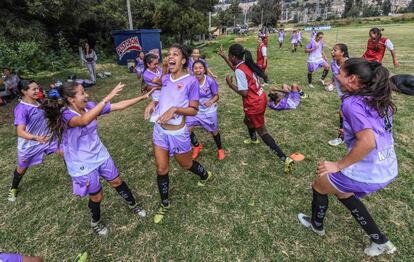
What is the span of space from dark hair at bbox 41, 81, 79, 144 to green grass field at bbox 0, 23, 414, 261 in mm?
1461

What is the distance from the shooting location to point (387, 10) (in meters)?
105

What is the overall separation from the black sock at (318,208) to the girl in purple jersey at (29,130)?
3085mm

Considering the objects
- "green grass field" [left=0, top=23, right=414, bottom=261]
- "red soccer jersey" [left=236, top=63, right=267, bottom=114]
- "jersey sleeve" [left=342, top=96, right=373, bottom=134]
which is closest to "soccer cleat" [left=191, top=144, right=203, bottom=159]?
"green grass field" [left=0, top=23, right=414, bottom=261]

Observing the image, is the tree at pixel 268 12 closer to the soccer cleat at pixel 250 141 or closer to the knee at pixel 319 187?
the soccer cleat at pixel 250 141

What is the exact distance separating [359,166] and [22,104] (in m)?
3.97

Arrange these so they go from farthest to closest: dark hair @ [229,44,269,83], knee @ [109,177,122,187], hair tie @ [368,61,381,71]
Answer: dark hair @ [229,44,269,83]
knee @ [109,177,122,187]
hair tie @ [368,61,381,71]

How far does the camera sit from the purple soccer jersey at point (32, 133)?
3.56 meters

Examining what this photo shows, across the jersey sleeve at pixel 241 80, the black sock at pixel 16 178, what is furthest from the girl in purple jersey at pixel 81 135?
the black sock at pixel 16 178

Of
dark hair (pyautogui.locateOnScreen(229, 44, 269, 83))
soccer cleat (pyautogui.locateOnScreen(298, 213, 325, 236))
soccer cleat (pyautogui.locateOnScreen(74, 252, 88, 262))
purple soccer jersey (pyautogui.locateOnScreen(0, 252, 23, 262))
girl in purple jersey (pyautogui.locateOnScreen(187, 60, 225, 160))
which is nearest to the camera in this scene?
purple soccer jersey (pyautogui.locateOnScreen(0, 252, 23, 262))

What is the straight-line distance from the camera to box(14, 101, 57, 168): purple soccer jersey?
3557 mm

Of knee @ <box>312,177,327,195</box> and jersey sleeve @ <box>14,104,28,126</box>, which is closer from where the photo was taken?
knee @ <box>312,177,327,195</box>

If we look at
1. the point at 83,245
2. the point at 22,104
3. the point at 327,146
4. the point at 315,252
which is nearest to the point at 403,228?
the point at 315,252

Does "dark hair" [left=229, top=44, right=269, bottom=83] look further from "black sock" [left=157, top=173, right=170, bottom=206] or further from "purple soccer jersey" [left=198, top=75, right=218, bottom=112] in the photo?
"black sock" [left=157, top=173, right=170, bottom=206]

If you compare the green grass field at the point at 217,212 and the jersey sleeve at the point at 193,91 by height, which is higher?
the jersey sleeve at the point at 193,91
